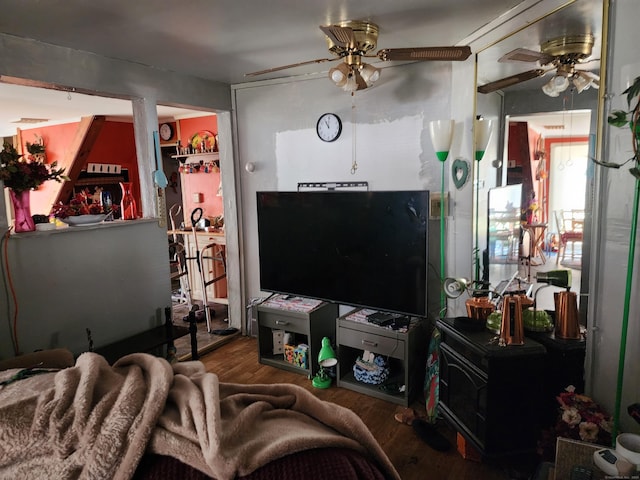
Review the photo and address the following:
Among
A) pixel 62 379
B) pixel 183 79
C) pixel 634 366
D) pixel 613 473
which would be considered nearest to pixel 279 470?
pixel 62 379

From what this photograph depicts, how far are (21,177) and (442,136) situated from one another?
7.99 ft

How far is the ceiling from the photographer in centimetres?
203

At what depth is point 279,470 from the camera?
892 millimetres

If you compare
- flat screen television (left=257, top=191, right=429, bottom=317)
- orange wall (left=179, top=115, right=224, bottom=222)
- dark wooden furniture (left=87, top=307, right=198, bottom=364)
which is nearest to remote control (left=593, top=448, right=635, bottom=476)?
flat screen television (left=257, top=191, right=429, bottom=317)

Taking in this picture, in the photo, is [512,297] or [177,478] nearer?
[177,478]

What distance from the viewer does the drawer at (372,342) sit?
9.14 ft

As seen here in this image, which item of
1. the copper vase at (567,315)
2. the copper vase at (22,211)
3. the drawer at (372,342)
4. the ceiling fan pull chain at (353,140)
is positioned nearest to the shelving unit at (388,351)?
the drawer at (372,342)

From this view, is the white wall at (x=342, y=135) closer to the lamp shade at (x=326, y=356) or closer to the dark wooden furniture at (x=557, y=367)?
the lamp shade at (x=326, y=356)

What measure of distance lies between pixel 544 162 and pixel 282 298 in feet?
7.24

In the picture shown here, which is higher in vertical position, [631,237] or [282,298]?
[631,237]

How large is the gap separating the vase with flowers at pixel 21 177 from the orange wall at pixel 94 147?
3828 millimetres

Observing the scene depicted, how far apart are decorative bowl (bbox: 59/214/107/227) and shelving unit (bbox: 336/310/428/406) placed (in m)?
1.77

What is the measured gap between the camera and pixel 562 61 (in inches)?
75.7

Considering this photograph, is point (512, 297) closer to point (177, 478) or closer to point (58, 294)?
point (177, 478)
